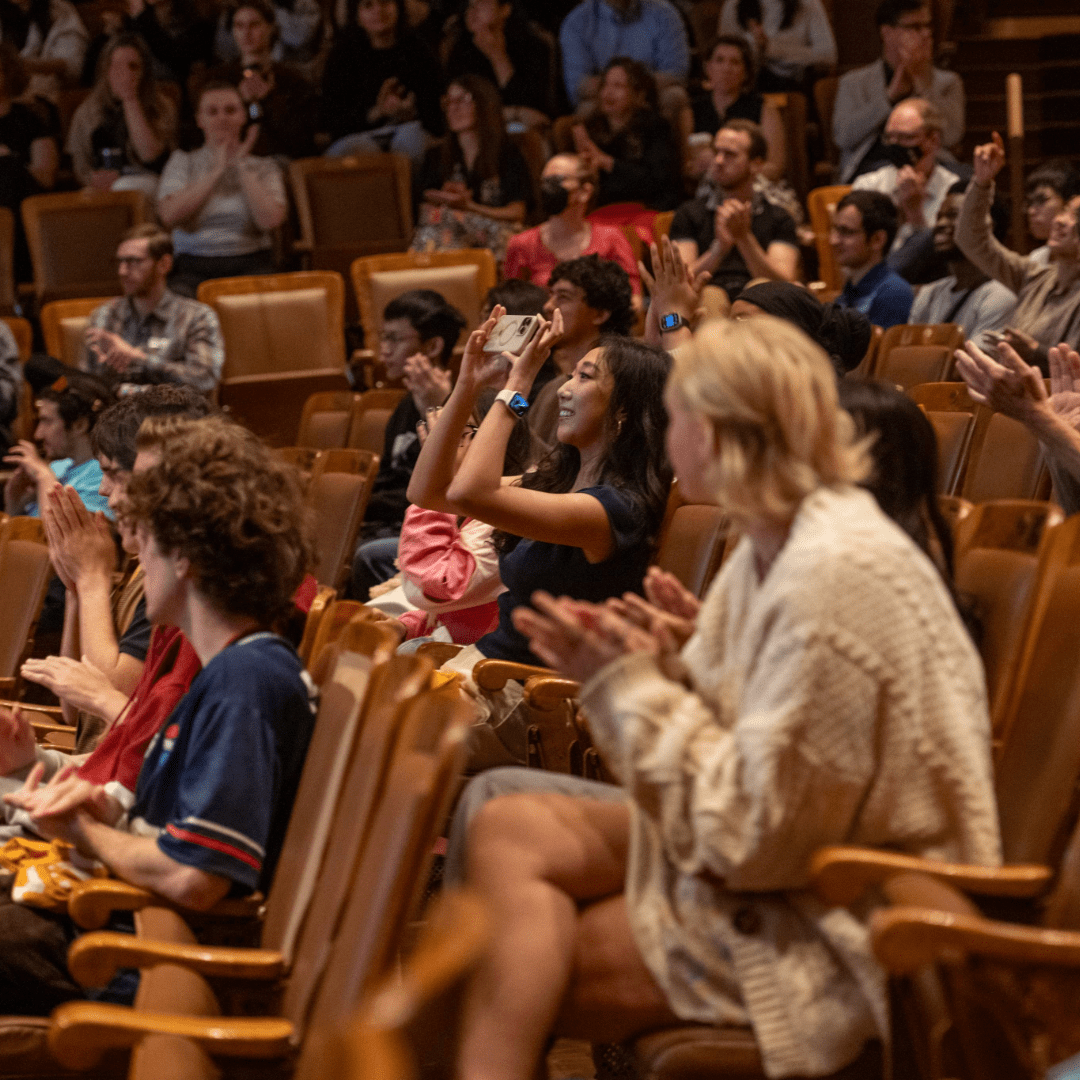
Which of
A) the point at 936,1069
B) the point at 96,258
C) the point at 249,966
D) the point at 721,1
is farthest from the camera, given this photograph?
the point at 721,1

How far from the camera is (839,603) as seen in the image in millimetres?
1380

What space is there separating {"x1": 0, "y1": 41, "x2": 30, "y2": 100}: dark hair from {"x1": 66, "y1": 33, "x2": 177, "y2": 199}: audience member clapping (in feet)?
1.17

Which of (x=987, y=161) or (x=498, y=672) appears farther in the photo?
(x=987, y=161)

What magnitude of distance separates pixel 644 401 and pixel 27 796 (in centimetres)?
124

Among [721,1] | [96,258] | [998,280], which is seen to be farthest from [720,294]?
[721,1]

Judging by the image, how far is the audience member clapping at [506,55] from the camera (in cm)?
688

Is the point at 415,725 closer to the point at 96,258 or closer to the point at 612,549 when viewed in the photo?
the point at 612,549

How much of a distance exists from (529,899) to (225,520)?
0.58 metres

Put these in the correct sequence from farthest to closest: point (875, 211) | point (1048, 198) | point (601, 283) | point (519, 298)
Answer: point (1048, 198) < point (875, 211) < point (519, 298) < point (601, 283)

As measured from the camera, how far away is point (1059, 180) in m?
4.94

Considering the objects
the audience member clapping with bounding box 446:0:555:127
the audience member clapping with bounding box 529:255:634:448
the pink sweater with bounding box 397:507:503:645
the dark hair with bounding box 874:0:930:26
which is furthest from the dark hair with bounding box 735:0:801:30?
the pink sweater with bounding box 397:507:503:645

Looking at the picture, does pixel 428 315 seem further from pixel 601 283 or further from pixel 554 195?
pixel 601 283

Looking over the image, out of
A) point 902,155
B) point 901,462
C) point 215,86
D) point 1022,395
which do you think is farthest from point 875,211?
point 901,462

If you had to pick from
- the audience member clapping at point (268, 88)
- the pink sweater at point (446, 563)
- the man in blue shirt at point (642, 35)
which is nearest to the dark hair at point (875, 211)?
the man in blue shirt at point (642, 35)
